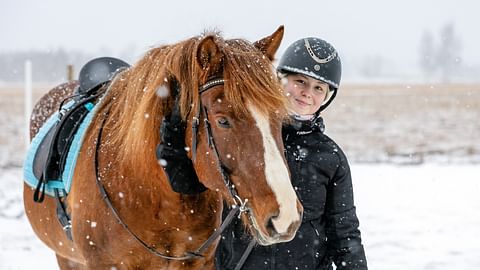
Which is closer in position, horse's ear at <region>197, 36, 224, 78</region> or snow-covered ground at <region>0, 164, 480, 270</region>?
horse's ear at <region>197, 36, 224, 78</region>

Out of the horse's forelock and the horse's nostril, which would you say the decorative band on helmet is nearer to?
the horse's forelock

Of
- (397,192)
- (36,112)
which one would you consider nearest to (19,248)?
(36,112)

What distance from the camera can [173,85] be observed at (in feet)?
8.05

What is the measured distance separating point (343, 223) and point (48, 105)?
9.50ft

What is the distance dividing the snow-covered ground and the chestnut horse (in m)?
3.25

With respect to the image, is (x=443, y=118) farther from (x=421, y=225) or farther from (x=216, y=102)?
(x=216, y=102)

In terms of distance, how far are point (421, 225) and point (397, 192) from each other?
1.75 m

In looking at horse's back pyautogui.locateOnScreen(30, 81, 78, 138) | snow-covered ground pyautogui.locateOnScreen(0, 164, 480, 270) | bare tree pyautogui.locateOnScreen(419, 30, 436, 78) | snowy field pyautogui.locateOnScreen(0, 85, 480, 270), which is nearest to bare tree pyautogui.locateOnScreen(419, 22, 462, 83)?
bare tree pyautogui.locateOnScreen(419, 30, 436, 78)

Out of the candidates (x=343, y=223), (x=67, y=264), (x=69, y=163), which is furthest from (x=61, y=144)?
(x=343, y=223)

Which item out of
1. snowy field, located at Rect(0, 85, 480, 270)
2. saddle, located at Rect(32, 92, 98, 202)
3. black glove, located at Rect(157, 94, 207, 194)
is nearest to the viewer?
black glove, located at Rect(157, 94, 207, 194)

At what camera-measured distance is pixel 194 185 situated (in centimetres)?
249

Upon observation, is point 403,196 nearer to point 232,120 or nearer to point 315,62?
point 315,62

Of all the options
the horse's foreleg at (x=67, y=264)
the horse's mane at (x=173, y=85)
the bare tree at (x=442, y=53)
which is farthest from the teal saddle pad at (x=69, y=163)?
the bare tree at (x=442, y=53)

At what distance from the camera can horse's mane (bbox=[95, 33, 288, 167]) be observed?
Answer: 2.17 m
